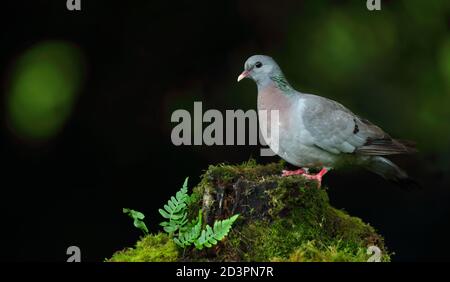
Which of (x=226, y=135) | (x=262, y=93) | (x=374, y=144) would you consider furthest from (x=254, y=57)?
(x=374, y=144)


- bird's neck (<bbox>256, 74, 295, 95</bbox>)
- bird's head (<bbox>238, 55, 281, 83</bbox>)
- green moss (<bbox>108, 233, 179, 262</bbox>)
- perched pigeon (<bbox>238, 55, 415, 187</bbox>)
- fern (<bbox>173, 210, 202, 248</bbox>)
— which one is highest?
bird's head (<bbox>238, 55, 281, 83</bbox>)

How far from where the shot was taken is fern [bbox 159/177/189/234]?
3.56 m

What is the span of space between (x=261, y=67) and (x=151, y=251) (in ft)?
4.50

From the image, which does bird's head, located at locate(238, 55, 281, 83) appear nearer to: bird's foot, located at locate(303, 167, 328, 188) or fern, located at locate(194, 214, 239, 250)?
bird's foot, located at locate(303, 167, 328, 188)

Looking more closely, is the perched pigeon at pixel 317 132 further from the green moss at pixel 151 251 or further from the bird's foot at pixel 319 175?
the green moss at pixel 151 251

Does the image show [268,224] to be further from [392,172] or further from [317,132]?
[392,172]

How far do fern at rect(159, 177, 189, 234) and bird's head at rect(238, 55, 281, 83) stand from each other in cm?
101

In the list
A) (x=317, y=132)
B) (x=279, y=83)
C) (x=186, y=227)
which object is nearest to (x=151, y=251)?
(x=186, y=227)

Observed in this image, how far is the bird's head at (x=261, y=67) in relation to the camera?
4242 millimetres

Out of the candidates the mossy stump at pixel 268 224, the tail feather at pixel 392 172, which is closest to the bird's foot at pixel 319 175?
the mossy stump at pixel 268 224

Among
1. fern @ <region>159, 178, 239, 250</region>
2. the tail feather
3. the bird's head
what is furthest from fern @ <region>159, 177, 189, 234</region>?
the tail feather

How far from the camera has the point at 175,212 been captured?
11.7 feet

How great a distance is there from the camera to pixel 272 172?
3.92 metres

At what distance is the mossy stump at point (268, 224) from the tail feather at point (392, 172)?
2.25ft
